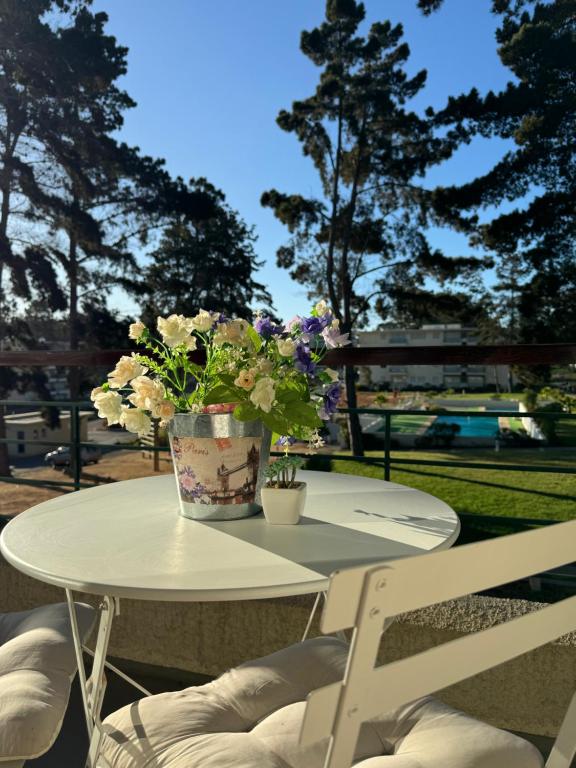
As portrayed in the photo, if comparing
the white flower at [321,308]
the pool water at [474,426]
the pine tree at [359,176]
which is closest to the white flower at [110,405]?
the white flower at [321,308]

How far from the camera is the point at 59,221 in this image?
16203 millimetres

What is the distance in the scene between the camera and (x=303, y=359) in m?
1.13

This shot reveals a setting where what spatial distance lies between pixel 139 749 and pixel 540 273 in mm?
17535

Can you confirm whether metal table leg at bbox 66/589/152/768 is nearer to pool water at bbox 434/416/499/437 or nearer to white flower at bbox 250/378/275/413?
white flower at bbox 250/378/275/413

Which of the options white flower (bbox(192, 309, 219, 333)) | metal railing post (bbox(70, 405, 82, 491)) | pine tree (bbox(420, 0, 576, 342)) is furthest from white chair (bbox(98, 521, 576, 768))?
pine tree (bbox(420, 0, 576, 342))

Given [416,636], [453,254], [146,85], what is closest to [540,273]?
[453,254]

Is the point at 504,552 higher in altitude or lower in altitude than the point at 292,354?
lower

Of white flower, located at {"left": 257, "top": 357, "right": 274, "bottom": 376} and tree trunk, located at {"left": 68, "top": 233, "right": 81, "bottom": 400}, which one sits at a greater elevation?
tree trunk, located at {"left": 68, "top": 233, "right": 81, "bottom": 400}

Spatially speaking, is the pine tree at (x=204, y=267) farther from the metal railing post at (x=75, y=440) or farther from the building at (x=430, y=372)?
the metal railing post at (x=75, y=440)

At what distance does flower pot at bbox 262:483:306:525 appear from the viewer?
3.67 ft

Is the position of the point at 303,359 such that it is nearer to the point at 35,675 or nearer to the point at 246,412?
the point at 246,412

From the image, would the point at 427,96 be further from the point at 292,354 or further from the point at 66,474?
the point at 292,354

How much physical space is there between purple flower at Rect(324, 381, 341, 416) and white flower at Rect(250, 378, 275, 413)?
186 millimetres

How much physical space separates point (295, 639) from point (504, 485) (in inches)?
855
